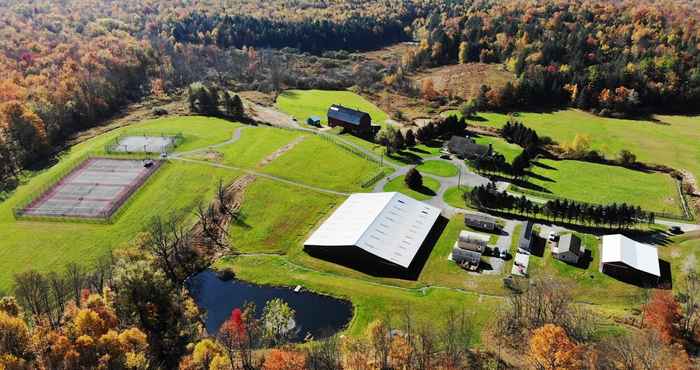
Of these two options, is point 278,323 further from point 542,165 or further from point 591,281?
point 542,165

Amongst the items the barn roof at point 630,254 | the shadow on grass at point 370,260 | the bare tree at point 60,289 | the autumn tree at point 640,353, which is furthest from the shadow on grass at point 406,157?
the bare tree at point 60,289

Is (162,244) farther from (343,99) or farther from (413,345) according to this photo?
(343,99)

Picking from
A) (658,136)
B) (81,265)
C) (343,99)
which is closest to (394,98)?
(343,99)

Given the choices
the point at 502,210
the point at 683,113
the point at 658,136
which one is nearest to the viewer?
the point at 502,210

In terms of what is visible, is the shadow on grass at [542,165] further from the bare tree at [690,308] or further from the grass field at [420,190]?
the bare tree at [690,308]

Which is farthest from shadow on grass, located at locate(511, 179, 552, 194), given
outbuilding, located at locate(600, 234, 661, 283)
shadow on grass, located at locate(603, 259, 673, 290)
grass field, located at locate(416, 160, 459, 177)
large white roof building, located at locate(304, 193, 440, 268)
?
shadow on grass, located at locate(603, 259, 673, 290)

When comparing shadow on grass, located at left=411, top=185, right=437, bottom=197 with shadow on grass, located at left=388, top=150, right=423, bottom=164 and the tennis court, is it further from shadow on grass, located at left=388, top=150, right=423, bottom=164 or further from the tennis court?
the tennis court
